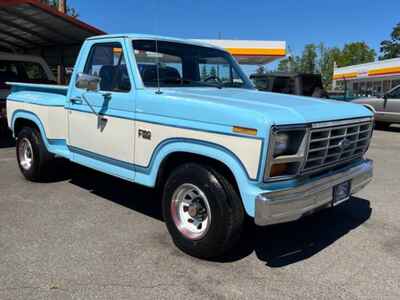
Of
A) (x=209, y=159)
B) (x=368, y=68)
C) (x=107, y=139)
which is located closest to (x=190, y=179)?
(x=209, y=159)

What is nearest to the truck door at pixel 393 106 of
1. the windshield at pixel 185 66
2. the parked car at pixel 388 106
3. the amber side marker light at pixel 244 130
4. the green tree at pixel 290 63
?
the parked car at pixel 388 106

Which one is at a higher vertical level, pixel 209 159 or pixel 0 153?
pixel 209 159

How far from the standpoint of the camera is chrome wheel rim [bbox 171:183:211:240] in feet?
12.2

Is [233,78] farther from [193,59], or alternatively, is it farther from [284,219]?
[284,219]

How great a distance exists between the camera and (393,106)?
47.4 ft

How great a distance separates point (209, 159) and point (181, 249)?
950 mm

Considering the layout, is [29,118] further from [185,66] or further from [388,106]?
[388,106]

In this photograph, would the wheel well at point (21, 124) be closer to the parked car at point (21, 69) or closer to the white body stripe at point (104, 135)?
the white body stripe at point (104, 135)

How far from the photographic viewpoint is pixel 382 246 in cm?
415

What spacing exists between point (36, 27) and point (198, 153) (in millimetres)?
11667

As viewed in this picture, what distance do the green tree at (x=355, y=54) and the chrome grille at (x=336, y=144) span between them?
81438 millimetres

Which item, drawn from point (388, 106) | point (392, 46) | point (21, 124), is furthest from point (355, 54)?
point (21, 124)

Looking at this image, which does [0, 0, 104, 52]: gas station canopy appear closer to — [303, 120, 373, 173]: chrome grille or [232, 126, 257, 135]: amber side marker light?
[232, 126, 257, 135]: amber side marker light

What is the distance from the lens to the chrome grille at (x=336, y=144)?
3.46m
